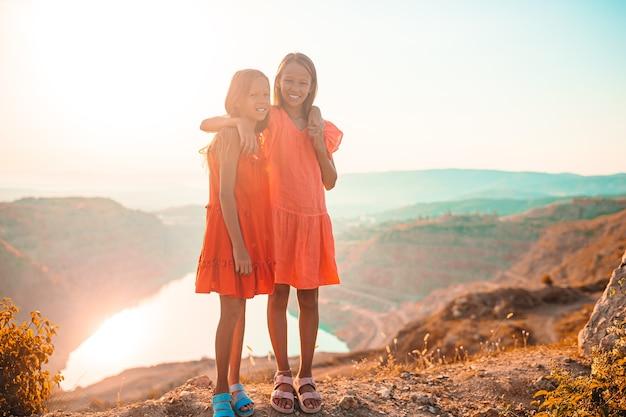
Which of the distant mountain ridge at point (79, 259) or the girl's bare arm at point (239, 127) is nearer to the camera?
the girl's bare arm at point (239, 127)

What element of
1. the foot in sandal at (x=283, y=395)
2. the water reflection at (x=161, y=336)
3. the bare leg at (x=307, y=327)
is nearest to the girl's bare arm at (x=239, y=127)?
the bare leg at (x=307, y=327)

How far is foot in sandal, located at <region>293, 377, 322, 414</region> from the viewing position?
325 centimetres

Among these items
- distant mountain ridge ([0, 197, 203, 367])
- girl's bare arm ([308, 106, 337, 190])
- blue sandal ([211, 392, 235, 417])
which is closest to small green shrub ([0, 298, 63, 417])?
blue sandal ([211, 392, 235, 417])

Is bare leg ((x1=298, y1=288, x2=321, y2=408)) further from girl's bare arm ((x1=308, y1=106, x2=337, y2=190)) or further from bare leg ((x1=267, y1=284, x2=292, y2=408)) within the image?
girl's bare arm ((x1=308, y1=106, x2=337, y2=190))

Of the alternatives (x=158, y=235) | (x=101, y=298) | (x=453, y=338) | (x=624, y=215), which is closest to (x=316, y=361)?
(x=453, y=338)

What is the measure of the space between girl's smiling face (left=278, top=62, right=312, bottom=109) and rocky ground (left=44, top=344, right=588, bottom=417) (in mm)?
2165

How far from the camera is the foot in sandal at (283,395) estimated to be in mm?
3206

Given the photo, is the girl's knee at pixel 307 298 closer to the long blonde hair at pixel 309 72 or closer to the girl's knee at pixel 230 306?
the girl's knee at pixel 230 306

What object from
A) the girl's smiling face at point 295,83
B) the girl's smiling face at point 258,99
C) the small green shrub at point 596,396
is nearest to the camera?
the small green shrub at point 596,396

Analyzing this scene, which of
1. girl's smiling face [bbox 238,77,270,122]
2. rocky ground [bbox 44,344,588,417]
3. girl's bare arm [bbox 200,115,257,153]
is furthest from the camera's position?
rocky ground [bbox 44,344,588,417]

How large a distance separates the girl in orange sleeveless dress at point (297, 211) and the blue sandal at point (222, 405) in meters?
0.32

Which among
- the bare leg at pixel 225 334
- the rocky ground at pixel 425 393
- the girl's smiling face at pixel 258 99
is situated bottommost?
the rocky ground at pixel 425 393

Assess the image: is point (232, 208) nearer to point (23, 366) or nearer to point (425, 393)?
point (23, 366)

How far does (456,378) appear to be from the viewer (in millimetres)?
4332
